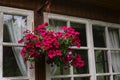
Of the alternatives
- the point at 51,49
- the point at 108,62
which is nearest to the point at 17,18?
the point at 51,49

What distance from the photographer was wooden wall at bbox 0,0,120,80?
9.25 ft

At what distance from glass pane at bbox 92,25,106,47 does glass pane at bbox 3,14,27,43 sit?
125 centimetres

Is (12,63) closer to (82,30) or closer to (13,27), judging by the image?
(13,27)

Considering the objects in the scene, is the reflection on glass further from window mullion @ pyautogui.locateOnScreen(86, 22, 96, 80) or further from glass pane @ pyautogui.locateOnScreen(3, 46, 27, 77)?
window mullion @ pyautogui.locateOnScreen(86, 22, 96, 80)

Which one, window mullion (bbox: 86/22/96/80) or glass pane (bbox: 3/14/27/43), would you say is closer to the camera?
glass pane (bbox: 3/14/27/43)

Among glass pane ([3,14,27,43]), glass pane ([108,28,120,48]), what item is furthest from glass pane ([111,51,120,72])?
glass pane ([3,14,27,43])

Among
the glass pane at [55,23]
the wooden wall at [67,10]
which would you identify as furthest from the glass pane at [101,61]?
the glass pane at [55,23]

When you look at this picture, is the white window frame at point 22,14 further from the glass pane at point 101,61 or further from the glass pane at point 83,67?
the glass pane at point 101,61

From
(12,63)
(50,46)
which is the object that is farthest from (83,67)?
(12,63)

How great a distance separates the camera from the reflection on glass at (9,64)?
2.63m

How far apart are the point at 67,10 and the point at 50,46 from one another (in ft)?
3.15

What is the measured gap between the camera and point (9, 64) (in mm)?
2668

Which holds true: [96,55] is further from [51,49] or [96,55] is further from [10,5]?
[10,5]

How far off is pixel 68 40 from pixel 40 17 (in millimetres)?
599
